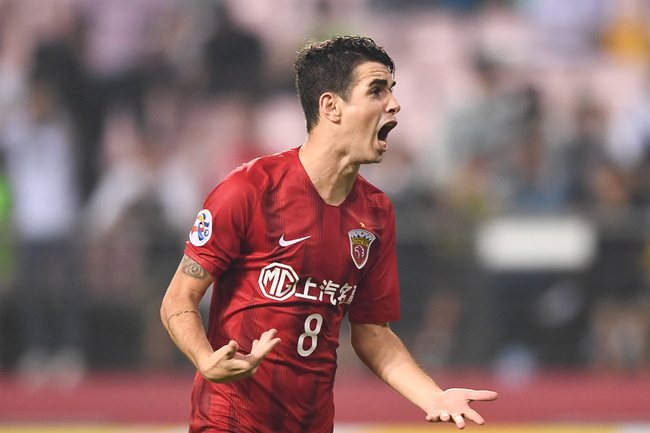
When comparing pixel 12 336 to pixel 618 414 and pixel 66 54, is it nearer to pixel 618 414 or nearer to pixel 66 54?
pixel 66 54

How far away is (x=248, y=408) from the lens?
12.7 feet

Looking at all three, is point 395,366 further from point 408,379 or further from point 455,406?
point 455,406

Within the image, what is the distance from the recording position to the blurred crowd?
32.1 feet

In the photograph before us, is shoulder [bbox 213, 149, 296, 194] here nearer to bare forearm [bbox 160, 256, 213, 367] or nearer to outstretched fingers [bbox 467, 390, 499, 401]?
bare forearm [bbox 160, 256, 213, 367]

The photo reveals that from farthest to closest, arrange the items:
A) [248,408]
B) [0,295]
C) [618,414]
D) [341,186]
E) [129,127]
→ 1. [129,127]
2. [0,295]
3. [618,414]
4. [341,186]
5. [248,408]

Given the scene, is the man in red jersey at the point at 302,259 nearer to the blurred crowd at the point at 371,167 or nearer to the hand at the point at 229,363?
the hand at the point at 229,363

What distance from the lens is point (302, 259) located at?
3.95 metres

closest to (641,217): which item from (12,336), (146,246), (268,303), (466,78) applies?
(466,78)

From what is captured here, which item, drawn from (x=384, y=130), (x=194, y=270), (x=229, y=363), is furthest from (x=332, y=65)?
(x=229, y=363)

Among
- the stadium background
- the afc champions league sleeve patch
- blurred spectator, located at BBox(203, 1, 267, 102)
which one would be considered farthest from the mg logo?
blurred spectator, located at BBox(203, 1, 267, 102)

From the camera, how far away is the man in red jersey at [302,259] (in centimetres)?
383

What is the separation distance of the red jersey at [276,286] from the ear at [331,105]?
237 mm

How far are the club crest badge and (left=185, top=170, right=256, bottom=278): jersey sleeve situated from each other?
0.46 meters

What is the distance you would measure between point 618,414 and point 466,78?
4.32m
